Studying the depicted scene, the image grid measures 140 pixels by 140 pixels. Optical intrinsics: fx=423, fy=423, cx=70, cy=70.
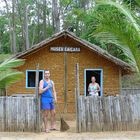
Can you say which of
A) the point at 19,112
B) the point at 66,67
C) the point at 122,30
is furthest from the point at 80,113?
the point at 66,67

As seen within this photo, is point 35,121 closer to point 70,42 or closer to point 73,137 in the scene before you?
point 73,137

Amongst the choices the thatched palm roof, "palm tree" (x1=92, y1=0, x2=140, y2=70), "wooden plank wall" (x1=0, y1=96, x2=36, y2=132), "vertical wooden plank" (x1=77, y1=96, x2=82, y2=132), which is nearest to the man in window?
"wooden plank wall" (x1=0, y1=96, x2=36, y2=132)

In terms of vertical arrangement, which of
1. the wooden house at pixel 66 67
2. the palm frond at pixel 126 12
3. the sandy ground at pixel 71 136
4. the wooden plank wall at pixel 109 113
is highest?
the palm frond at pixel 126 12

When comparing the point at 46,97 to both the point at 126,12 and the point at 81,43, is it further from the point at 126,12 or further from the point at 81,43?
the point at 81,43

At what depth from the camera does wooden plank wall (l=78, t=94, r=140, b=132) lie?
42.9 ft

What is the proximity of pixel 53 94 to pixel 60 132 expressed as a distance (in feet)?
4.03

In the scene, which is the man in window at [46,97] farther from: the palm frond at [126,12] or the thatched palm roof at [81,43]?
the thatched palm roof at [81,43]

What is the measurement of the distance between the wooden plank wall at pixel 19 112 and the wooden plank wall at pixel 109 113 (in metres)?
1.49

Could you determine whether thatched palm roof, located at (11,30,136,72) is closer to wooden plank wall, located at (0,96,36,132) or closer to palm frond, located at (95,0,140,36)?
wooden plank wall, located at (0,96,36,132)

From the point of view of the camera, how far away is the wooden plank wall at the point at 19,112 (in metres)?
13.1

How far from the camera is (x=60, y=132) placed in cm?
1312

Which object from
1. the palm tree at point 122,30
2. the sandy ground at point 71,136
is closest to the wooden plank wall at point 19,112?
the sandy ground at point 71,136

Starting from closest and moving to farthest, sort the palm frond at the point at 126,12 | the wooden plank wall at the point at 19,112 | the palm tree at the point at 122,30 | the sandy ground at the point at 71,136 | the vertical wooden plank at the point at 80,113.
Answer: the palm tree at the point at 122,30, the palm frond at the point at 126,12, the sandy ground at the point at 71,136, the vertical wooden plank at the point at 80,113, the wooden plank wall at the point at 19,112

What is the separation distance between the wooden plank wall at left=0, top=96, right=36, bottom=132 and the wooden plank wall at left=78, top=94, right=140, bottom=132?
1491 mm
